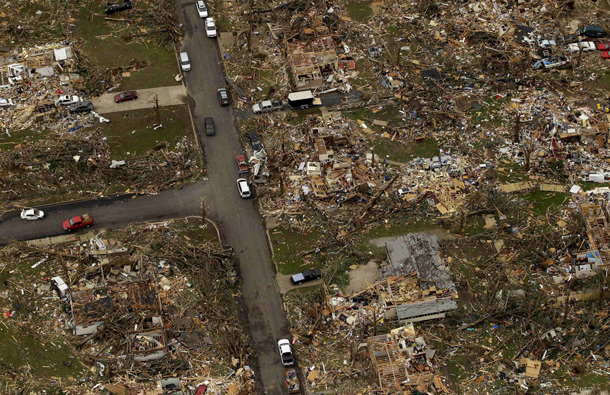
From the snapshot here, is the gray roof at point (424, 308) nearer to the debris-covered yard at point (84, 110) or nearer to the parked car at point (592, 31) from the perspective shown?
the debris-covered yard at point (84, 110)

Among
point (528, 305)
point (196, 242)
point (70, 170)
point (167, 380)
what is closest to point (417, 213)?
point (528, 305)

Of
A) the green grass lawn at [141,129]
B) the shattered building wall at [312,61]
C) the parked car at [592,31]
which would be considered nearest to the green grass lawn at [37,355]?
the green grass lawn at [141,129]

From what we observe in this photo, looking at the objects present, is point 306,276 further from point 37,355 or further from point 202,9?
point 202,9

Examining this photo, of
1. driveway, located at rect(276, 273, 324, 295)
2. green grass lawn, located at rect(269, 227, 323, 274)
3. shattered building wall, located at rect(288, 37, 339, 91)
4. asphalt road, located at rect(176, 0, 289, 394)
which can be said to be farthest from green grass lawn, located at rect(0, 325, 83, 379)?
shattered building wall, located at rect(288, 37, 339, 91)

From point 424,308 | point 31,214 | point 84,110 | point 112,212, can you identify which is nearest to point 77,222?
point 112,212

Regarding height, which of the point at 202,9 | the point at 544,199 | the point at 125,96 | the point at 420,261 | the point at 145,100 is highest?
the point at 202,9
